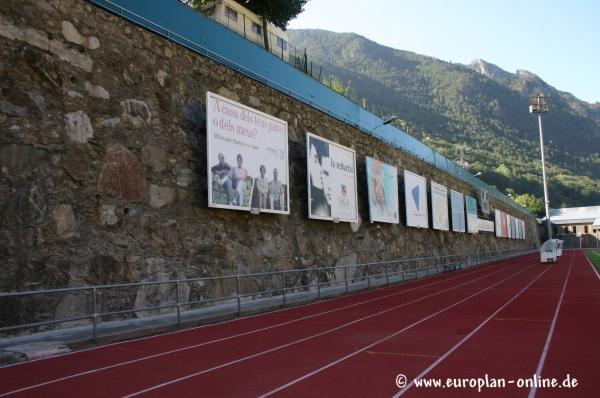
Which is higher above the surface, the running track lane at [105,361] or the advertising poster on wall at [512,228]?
the advertising poster on wall at [512,228]

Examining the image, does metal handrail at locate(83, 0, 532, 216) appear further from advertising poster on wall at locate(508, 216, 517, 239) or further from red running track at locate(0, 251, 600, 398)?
advertising poster on wall at locate(508, 216, 517, 239)

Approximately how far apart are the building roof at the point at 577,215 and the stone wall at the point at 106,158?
103597mm

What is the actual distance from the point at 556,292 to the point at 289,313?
29.6 ft

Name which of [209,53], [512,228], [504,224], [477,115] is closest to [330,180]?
[209,53]

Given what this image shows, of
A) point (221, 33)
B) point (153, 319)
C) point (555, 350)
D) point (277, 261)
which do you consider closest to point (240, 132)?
point (221, 33)

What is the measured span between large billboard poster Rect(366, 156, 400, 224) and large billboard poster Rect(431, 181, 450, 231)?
6.46 meters

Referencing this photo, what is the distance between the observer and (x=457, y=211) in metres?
38.0

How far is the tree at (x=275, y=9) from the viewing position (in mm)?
32125

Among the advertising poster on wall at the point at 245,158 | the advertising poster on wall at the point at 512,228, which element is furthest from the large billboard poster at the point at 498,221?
the advertising poster on wall at the point at 245,158

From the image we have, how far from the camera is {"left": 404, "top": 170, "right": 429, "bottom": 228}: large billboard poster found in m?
27.5

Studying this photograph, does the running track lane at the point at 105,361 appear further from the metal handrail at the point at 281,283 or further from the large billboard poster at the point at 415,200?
the large billboard poster at the point at 415,200

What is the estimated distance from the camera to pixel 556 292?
16375mm

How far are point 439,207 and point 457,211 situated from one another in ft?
17.5

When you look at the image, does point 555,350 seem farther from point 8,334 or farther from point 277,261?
point 277,261
